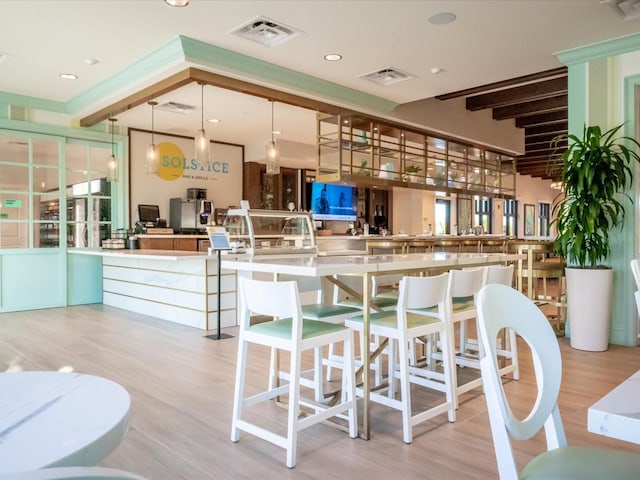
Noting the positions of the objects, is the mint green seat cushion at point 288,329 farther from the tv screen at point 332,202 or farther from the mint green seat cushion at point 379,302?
the tv screen at point 332,202

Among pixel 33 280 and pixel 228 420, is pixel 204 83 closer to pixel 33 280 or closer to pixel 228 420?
pixel 228 420

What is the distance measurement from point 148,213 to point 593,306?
657 centimetres

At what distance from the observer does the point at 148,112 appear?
22.8 feet

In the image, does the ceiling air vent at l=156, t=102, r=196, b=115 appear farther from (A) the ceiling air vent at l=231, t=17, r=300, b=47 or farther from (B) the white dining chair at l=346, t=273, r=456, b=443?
(B) the white dining chair at l=346, t=273, r=456, b=443

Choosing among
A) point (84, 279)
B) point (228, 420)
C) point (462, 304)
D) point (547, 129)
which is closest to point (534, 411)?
point (228, 420)

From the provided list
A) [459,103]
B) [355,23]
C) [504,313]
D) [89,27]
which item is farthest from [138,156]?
[504,313]

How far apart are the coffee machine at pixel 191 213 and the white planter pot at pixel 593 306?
5.88 metres

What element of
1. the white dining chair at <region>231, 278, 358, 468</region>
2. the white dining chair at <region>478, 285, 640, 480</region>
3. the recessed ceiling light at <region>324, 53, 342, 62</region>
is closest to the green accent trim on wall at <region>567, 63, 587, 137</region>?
the recessed ceiling light at <region>324, 53, 342, 62</region>

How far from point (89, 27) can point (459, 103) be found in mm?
6278

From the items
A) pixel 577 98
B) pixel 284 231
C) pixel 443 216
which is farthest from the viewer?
pixel 443 216

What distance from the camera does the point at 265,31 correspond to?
4.28 metres

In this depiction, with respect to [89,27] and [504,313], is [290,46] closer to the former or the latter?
[89,27]

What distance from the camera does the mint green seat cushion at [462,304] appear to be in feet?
10.3

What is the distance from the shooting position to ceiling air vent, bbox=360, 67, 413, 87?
5488 mm
